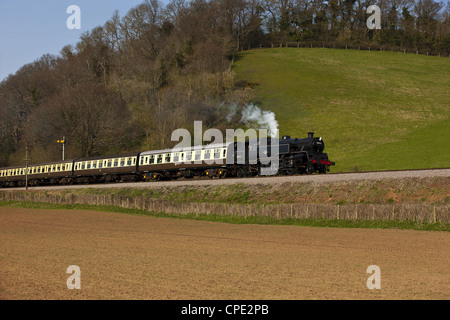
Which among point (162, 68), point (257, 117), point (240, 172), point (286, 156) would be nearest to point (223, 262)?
point (286, 156)

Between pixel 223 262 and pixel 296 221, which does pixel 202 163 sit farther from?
pixel 223 262

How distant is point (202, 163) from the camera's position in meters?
41.6

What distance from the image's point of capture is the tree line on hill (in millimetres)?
77625

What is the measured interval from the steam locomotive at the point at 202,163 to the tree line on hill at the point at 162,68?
46.8 feet

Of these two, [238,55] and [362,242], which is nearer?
[362,242]

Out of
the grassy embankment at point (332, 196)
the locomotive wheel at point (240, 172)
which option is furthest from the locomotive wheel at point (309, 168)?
the locomotive wheel at point (240, 172)

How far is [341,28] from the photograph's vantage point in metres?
121

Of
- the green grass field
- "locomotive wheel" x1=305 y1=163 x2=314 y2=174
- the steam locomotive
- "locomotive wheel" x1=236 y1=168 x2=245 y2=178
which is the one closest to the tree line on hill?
the green grass field

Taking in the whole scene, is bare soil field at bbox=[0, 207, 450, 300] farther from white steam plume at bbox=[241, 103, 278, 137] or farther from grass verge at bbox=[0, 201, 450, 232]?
white steam plume at bbox=[241, 103, 278, 137]

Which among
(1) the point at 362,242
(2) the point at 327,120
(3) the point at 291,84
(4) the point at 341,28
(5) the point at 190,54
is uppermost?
(4) the point at 341,28

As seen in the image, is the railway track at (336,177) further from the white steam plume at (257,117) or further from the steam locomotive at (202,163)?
the white steam plume at (257,117)

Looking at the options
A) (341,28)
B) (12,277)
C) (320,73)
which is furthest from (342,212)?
(341,28)
